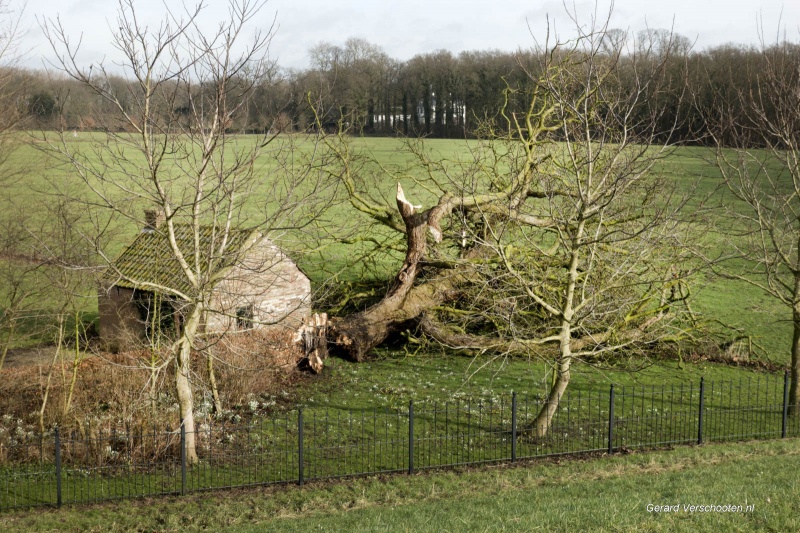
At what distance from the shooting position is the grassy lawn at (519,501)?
899 centimetres

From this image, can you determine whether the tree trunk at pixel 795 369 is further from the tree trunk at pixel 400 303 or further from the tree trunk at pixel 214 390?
the tree trunk at pixel 214 390

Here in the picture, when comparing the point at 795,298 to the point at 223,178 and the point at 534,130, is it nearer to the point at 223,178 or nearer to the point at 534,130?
the point at 534,130

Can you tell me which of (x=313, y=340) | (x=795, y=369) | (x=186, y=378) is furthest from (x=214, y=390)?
(x=795, y=369)

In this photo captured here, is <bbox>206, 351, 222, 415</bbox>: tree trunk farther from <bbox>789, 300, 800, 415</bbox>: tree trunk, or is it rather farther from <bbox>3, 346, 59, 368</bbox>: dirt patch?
<bbox>789, 300, 800, 415</bbox>: tree trunk

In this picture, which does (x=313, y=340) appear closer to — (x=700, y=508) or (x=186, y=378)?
(x=186, y=378)

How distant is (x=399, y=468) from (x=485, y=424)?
334 cm

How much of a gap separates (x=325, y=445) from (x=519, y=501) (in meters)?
5.36

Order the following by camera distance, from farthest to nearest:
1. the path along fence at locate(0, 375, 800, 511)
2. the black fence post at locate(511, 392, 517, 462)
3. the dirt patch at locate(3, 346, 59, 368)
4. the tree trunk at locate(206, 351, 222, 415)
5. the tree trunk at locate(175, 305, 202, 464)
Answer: the dirt patch at locate(3, 346, 59, 368), the tree trunk at locate(206, 351, 222, 415), the black fence post at locate(511, 392, 517, 462), the tree trunk at locate(175, 305, 202, 464), the path along fence at locate(0, 375, 800, 511)

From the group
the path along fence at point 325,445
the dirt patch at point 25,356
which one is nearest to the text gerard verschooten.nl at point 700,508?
the path along fence at point 325,445

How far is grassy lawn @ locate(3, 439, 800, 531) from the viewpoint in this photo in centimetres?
899

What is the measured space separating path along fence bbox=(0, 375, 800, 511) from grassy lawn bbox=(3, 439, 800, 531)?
62 cm

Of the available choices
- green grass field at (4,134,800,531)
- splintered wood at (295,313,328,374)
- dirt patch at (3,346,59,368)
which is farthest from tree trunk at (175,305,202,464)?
dirt patch at (3,346,59,368)

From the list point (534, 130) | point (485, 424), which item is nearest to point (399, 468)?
point (485, 424)

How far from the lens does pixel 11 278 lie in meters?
17.4
